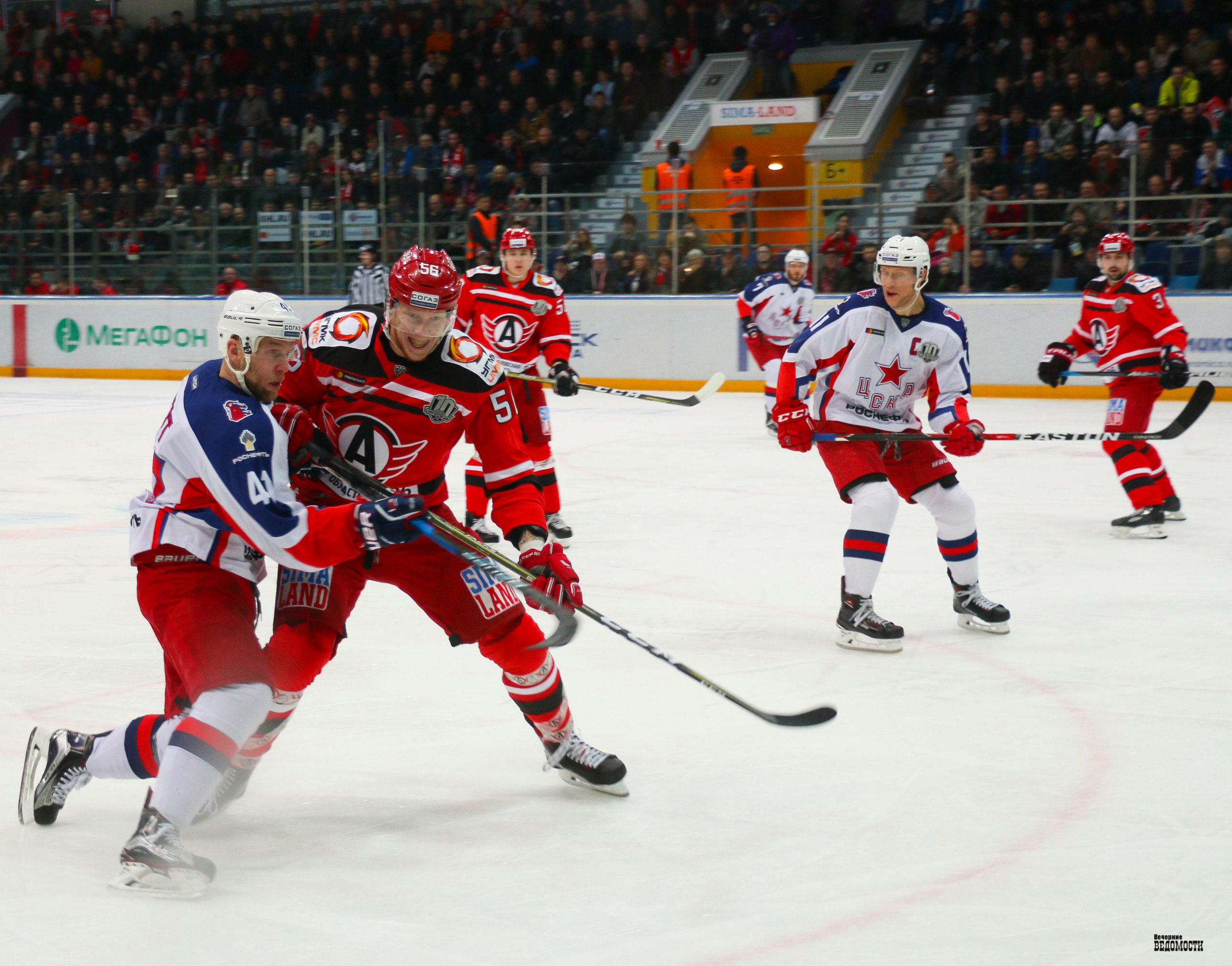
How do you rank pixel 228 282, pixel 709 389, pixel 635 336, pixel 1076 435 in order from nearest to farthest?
pixel 1076 435 → pixel 709 389 → pixel 635 336 → pixel 228 282

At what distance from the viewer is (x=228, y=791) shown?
281 cm

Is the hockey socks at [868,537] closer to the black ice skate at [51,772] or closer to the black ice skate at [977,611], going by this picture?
the black ice skate at [977,611]

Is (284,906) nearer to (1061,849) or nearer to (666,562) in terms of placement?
(1061,849)

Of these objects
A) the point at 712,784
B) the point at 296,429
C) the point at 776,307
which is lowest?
the point at 712,784

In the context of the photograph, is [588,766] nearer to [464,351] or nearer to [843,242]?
[464,351]

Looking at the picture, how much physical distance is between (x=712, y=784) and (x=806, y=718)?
0.26 metres

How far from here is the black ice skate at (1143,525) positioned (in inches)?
236

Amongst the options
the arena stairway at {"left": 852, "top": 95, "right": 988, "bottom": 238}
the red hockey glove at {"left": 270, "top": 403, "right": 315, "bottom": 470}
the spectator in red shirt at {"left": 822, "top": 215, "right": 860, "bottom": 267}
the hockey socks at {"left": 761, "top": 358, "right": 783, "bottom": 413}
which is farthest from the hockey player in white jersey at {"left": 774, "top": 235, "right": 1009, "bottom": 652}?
the arena stairway at {"left": 852, "top": 95, "right": 988, "bottom": 238}

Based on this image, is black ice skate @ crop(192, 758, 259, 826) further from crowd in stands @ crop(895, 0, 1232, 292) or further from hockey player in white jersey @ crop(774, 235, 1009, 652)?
crowd in stands @ crop(895, 0, 1232, 292)

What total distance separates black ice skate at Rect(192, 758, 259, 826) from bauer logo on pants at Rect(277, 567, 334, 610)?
0.35 meters

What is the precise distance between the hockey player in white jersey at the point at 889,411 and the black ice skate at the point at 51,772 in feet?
7.78

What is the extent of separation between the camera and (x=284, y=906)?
7.77 ft

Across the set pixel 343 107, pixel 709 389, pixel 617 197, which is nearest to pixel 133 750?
pixel 709 389

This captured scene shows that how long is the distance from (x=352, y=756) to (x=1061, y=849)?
63.1 inches
